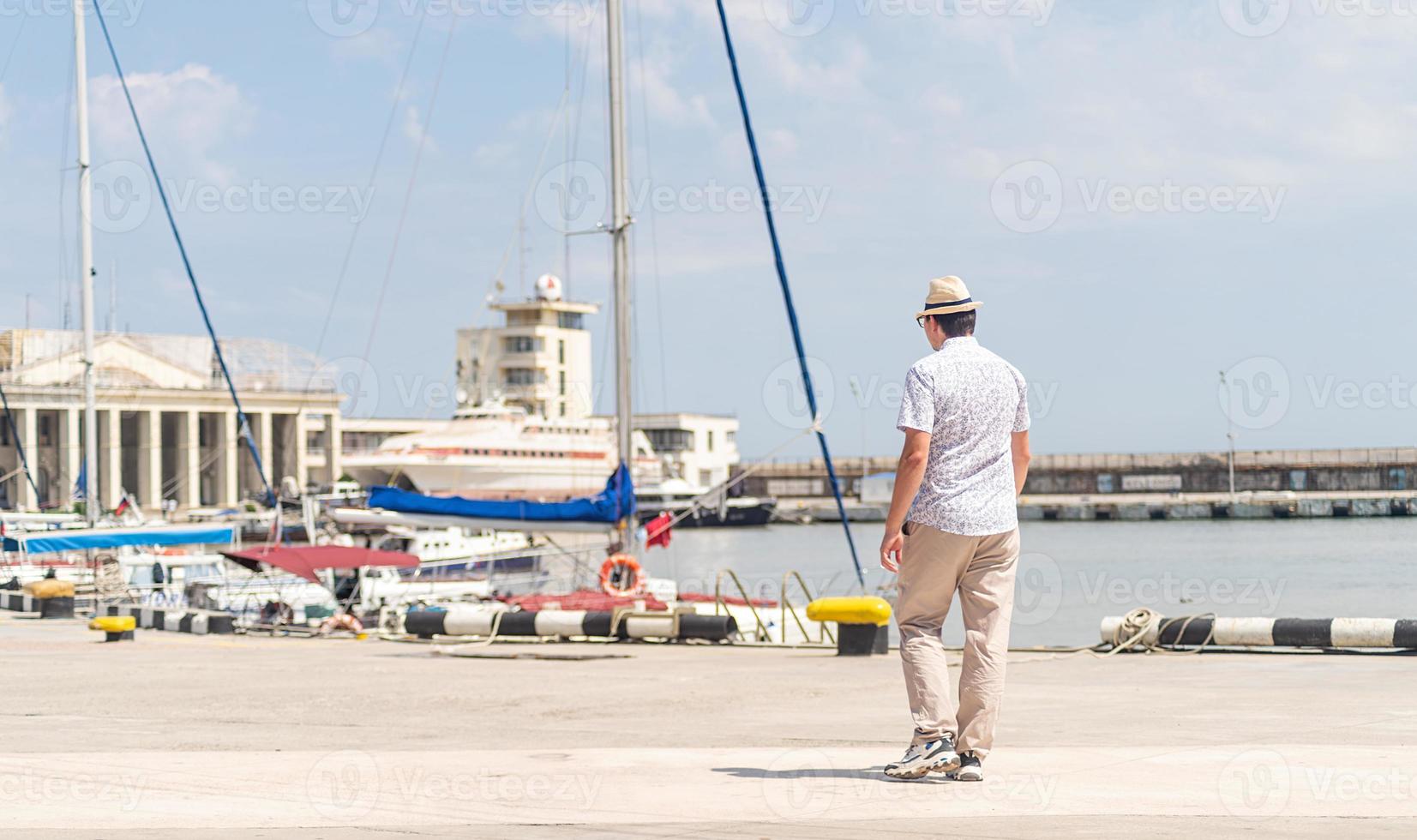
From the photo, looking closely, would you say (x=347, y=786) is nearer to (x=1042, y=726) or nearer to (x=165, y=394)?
(x=1042, y=726)

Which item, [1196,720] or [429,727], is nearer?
[1196,720]

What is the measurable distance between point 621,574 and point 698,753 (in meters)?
17.6

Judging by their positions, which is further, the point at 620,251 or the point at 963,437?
the point at 620,251

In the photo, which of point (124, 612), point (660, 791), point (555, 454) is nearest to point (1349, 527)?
point (555, 454)

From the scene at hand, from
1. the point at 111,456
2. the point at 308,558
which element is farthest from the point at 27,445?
the point at 308,558

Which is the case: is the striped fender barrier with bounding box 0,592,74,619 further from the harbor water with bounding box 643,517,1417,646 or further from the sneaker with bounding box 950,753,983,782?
the sneaker with bounding box 950,753,983,782

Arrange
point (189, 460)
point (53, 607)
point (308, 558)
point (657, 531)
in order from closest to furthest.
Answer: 1. point (308, 558)
2. point (53, 607)
3. point (657, 531)
4. point (189, 460)

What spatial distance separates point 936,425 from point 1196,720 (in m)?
2.91

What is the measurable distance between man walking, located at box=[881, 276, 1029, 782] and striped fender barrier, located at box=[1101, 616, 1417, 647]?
741cm

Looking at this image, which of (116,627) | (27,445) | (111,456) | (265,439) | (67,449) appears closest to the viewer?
(116,627)

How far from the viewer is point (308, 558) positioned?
80.3ft

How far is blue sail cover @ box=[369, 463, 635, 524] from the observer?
26.0 metres

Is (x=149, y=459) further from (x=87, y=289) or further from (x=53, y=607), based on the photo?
(x=53, y=607)

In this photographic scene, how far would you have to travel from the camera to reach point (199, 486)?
126 m
